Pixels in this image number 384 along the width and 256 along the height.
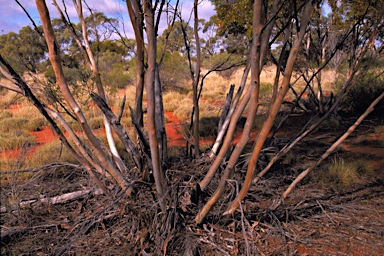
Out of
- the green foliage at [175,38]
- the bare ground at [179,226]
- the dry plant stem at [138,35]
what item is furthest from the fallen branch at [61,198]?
the green foliage at [175,38]

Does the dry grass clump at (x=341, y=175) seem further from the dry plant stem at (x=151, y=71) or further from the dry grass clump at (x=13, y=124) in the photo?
the dry grass clump at (x=13, y=124)

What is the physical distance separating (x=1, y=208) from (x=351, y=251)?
10.3 ft

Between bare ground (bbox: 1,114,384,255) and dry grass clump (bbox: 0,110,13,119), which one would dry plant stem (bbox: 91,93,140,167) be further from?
dry grass clump (bbox: 0,110,13,119)

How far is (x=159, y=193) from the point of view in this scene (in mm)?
2600

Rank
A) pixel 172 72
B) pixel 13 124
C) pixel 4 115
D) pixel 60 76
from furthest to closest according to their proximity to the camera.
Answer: pixel 172 72 < pixel 4 115 < pixel 13 124 < pixel 60 76

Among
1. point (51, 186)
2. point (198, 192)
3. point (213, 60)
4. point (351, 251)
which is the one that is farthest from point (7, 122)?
point (213, 60)

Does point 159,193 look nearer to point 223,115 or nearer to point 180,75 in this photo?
point 223,115

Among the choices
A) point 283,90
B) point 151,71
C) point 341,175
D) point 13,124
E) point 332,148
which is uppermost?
point 151,71

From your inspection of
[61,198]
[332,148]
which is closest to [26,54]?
[61,198]

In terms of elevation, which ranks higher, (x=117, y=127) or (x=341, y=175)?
(x=117, y=127)

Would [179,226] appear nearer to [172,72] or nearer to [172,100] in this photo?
[172,100]

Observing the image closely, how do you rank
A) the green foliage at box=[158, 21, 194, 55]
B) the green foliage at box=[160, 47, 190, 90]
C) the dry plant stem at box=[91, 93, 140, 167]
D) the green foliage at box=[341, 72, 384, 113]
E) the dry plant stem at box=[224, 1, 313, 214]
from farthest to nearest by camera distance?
the green foliage at box=[160, 47, 190, 90] → the green foliage at box=[341, 72, 384, 113] → the green foliage at box=[158, 21, 194, 55] → the dry plant stem at box=[91, 93, 140, 167] → the dry plant stem at box=[224, 1, 313, 214]

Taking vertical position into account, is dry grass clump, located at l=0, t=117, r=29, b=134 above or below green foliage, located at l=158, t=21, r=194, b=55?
below

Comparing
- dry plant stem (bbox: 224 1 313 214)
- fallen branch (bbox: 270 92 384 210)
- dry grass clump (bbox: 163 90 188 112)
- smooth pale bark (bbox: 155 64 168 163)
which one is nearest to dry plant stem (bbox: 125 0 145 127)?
smooth pale bark (bbox: 155 64 168 163)
